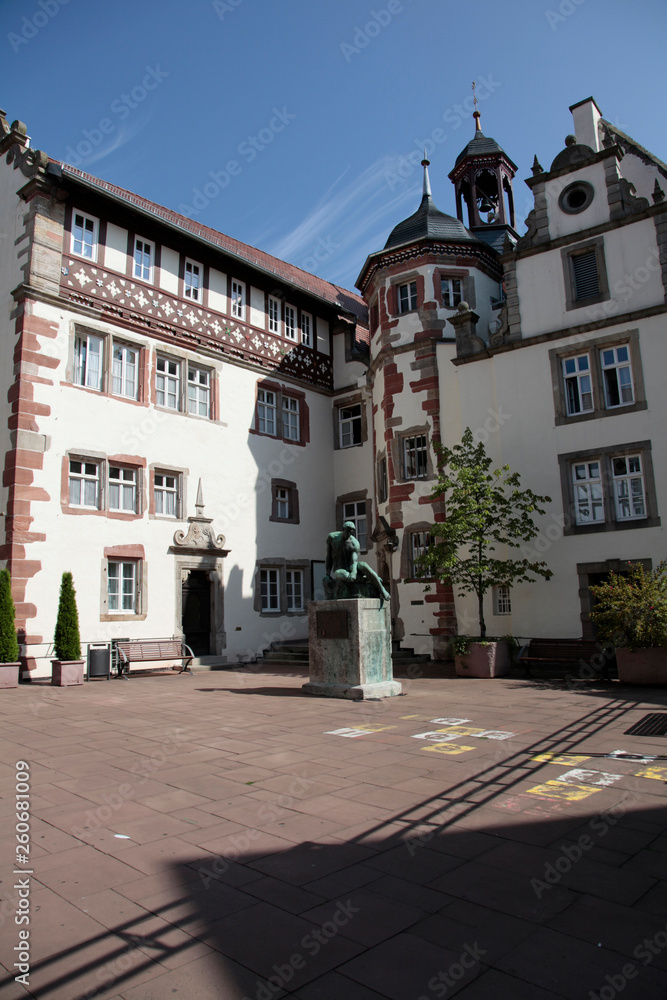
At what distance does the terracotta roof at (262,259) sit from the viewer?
21859 mm

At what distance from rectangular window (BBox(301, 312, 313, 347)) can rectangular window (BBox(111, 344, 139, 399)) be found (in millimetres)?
6961

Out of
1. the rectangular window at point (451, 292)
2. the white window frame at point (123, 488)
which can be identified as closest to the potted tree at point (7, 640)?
the white window frame at point (123, 488)

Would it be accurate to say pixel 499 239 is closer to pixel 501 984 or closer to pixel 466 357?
pixel 466 357

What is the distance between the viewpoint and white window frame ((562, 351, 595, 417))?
17.0 m

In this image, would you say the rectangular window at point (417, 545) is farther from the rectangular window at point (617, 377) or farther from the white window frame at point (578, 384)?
the rectangular window at point (617, 377)

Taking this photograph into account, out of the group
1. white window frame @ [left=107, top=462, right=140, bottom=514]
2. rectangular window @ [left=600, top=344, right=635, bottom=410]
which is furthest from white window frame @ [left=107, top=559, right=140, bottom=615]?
rectangular window @ [left=600, top=344, right=635, bottom=410]

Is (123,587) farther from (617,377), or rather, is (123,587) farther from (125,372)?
(617,377)

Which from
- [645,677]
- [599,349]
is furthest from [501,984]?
[599,349]

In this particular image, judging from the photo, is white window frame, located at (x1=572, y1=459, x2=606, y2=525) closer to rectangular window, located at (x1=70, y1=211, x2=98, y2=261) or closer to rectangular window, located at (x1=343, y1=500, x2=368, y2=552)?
rectangular window, located at (x1=343, y1=500, x2=368, y2=552)

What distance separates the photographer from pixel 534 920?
126 inches

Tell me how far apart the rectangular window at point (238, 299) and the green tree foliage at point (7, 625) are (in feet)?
35.5

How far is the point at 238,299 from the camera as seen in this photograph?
21.1 metres

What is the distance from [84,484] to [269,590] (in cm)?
682

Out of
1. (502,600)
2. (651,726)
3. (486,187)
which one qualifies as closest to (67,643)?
(502,600)
